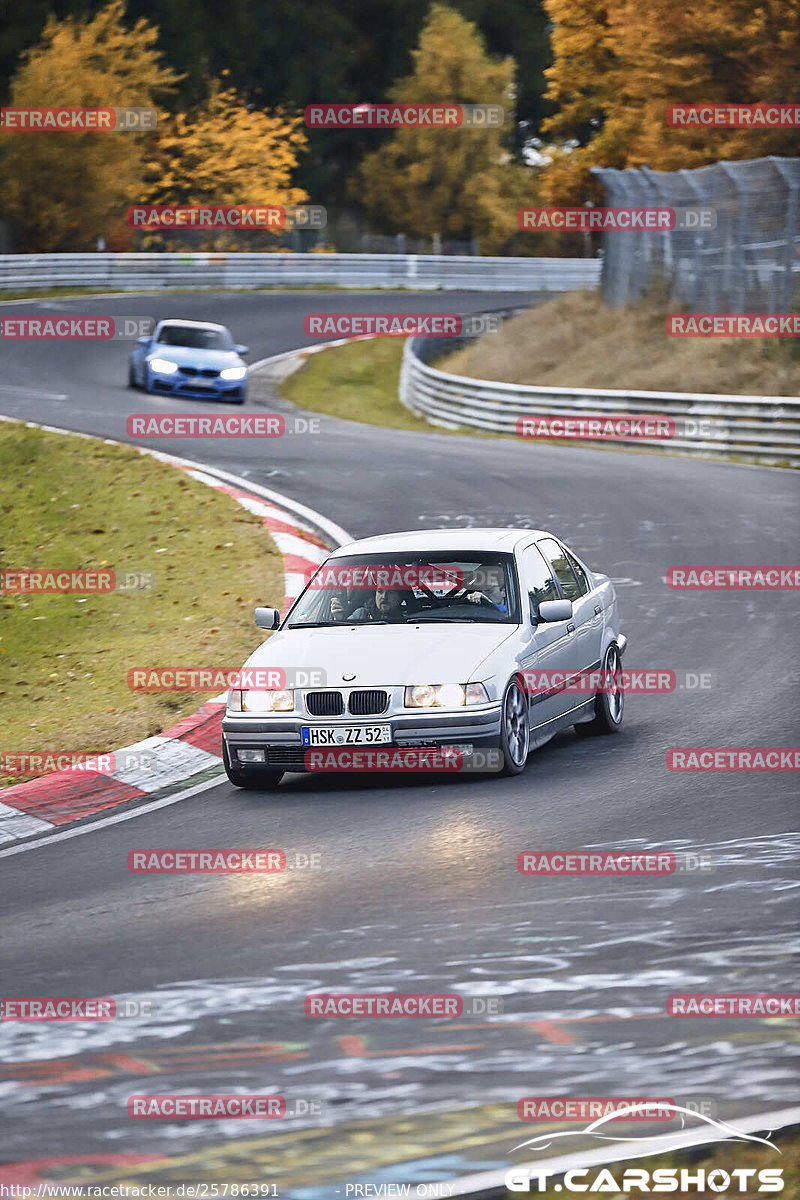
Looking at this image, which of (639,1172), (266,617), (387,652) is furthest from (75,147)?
(639,1172)

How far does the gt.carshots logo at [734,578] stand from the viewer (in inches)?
648

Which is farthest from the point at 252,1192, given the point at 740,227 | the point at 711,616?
the point at 740,227

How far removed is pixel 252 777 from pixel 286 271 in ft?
150

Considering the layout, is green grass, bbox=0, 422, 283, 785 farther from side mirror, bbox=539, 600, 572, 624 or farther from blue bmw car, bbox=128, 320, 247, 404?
blue bmw car, bbox=128, 320, 247, 404

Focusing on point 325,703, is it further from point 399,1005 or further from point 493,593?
point 399,1005

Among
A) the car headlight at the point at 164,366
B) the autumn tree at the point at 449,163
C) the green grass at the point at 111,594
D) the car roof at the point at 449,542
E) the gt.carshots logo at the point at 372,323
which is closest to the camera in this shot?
the car roof at the point at 449,542

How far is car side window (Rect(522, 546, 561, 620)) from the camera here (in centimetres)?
1114

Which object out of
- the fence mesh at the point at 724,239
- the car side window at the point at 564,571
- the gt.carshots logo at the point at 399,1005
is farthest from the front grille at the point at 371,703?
the fence mesh at the point at 724,239

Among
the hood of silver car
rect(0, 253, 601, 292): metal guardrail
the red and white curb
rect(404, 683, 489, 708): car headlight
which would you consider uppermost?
rect(0, 253, 601, 292): metal guardrail

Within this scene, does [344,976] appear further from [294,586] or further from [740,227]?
[740,227]

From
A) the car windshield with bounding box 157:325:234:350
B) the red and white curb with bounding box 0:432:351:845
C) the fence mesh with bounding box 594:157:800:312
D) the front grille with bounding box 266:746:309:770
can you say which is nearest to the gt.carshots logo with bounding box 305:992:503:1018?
the red and white curb with bounding box 0:432:351:845

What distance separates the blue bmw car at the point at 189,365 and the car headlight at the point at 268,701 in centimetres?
2122

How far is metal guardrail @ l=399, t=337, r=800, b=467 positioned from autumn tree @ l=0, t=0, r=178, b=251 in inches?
1004

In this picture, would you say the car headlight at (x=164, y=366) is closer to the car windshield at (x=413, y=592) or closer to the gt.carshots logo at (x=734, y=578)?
the gt.carshots logo at (x=734, y=578)
